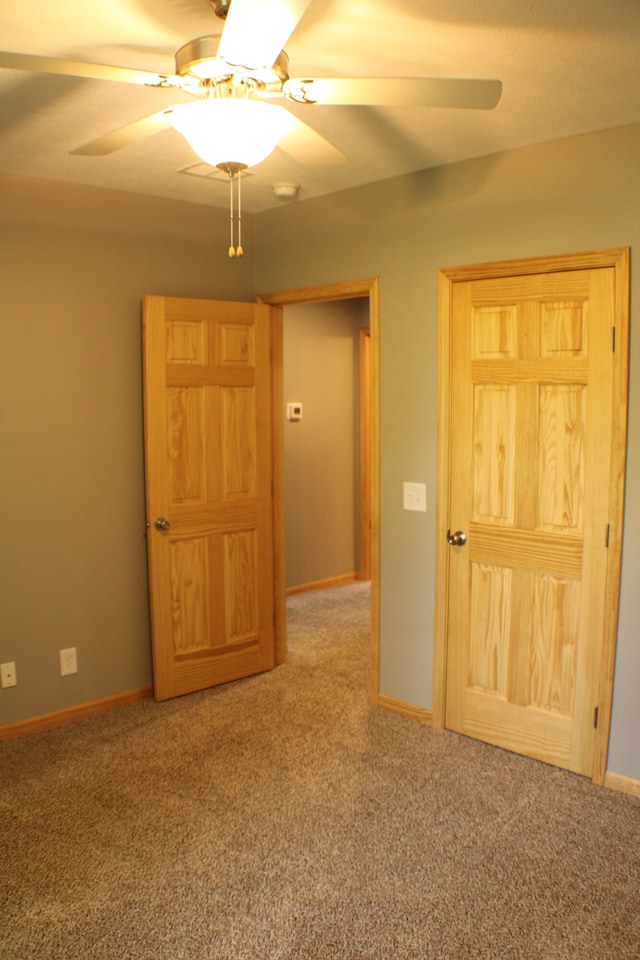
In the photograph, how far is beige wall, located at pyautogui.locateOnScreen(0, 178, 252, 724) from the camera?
320 centimetres

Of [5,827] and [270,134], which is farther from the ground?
[270,134]

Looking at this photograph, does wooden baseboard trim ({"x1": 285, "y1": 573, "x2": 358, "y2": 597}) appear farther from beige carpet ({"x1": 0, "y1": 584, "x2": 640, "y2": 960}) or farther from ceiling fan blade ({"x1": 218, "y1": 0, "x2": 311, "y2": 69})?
ceiling fan blade ({"x1": 218, "y1": 0, "x2": 311, "y2": 69})

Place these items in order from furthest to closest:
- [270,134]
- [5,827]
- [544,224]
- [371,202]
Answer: [371,202] → [544,224] → [5,827] → [270,134]

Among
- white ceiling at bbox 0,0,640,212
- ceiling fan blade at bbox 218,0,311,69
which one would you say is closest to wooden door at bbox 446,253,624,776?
white ceiling at bbox 0,0,640,212

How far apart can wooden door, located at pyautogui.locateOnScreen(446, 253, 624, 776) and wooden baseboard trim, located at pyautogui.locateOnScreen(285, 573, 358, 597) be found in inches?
91.9

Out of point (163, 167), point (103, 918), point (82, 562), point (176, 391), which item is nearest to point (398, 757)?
point (103, 918)

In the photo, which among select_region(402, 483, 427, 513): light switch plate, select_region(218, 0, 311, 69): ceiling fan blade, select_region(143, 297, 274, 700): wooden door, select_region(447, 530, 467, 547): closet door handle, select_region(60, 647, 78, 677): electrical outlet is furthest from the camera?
select_region(143, 297, 274, 700): wooden door

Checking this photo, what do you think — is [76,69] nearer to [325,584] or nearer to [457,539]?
Result: [457,539]

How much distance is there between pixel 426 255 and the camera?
3197 mm

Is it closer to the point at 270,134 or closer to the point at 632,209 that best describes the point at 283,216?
the point at 632,209

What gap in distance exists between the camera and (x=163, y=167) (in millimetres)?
3057

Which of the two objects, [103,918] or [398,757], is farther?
[398,757]

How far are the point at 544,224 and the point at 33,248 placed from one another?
2.17 meters

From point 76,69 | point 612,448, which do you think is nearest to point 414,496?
point 612,448
